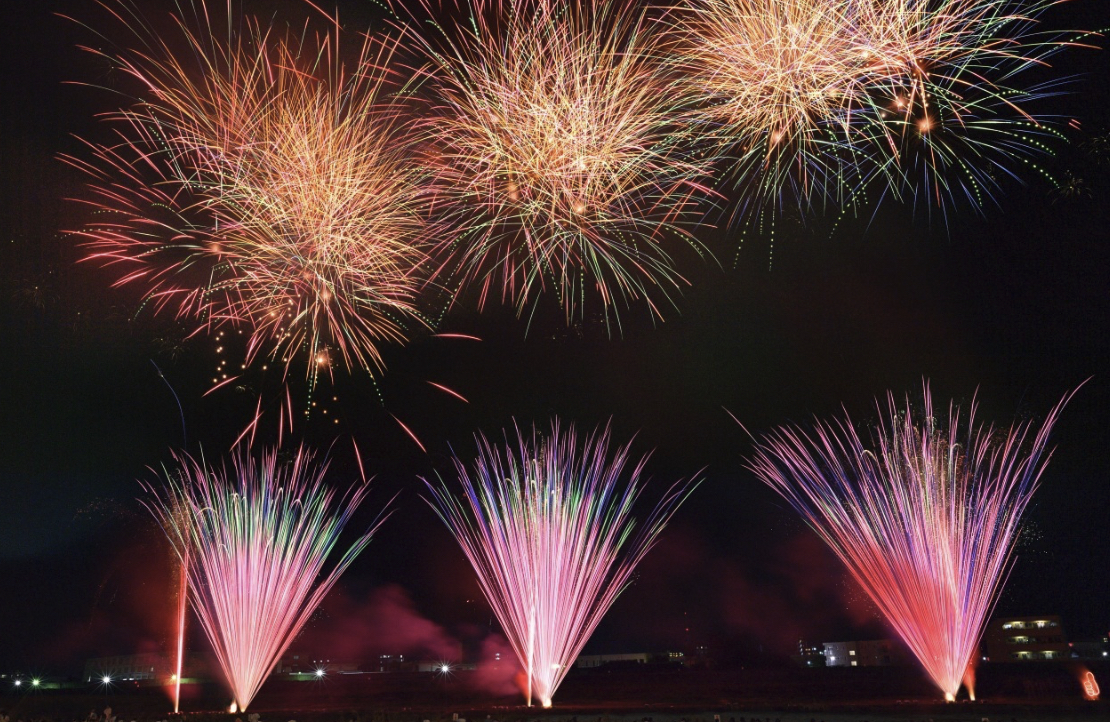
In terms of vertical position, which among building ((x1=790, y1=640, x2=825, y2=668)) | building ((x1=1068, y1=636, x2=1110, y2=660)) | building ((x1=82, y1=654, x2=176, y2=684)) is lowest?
building ((x1=1068, y1=636, x2=1110, y2=660))

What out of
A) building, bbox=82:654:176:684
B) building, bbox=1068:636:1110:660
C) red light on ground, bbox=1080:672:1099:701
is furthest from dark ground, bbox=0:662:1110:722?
building, bbox=1068:636:1110:660

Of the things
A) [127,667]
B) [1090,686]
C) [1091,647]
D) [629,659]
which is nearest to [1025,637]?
[1091,647]

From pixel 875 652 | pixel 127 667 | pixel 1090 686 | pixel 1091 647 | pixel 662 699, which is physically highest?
pixel 127 667

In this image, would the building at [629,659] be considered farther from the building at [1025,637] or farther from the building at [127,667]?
the building at [127,667]

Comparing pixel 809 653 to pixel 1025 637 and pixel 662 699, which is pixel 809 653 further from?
pixel 662 699

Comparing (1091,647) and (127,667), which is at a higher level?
(127,667)

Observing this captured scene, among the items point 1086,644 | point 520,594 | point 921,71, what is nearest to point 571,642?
point 520,594

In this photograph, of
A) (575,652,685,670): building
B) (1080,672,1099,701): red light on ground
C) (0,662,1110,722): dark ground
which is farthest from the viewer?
(575,652,685,670): building

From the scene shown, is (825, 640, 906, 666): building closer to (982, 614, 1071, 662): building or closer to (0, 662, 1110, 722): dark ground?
(982, 614, 1071, 662): building
